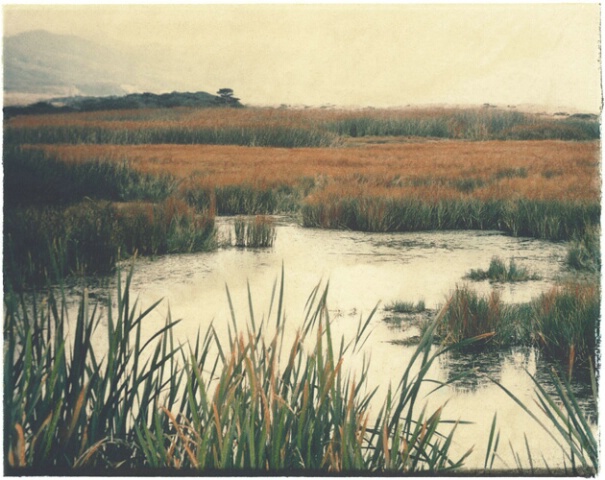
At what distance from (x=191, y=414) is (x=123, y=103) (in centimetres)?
139

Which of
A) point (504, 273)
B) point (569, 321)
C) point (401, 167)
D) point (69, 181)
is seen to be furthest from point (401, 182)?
point (69, 181)

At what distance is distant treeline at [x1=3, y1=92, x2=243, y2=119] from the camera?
2977 millimetres

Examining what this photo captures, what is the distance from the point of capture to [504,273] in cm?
297

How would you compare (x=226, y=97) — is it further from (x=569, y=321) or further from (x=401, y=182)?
(x=569, y=321)

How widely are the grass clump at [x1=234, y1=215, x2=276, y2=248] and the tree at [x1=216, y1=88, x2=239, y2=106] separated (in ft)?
1.74

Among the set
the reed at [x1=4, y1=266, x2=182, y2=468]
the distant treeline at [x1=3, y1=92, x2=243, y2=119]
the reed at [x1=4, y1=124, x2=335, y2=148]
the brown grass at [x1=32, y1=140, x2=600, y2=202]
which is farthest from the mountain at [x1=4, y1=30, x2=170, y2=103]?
the reed at [x1=4, y1=266, x2=182, y2=468]

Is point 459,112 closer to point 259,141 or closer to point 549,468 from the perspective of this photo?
point 259,141

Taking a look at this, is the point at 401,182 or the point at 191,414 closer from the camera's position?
the point at 191,414

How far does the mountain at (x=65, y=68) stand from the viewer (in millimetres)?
2963

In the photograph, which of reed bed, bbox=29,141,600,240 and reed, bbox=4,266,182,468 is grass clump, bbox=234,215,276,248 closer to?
reed bed, bbox=29,141,600,240

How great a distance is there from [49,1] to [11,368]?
1.60 metres

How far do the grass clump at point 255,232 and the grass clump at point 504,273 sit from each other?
91 cm

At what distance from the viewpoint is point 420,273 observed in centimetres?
300

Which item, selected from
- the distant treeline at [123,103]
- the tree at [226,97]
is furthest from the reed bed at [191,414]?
the tree at [226,97]
